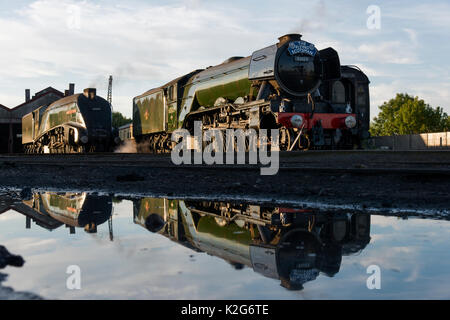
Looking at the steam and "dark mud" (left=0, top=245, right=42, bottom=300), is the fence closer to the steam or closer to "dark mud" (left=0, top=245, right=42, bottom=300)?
the steam

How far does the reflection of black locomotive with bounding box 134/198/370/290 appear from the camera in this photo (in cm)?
265

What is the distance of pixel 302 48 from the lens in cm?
1251

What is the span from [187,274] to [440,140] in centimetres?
2502

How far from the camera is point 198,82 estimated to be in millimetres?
16000

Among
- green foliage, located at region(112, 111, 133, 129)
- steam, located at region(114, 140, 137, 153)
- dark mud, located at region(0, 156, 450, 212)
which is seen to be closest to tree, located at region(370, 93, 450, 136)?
steam, located at region(114, 140, 137, 153)

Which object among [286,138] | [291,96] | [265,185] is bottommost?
[265,185]

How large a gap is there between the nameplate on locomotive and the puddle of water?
313 inches

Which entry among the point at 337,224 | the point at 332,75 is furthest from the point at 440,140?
the point at 337,224

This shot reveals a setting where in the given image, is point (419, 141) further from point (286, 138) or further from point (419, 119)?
point (419, 119)

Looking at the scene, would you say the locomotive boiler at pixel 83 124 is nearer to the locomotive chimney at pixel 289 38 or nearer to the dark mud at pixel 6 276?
the locomotive chimney at pixel 289 38

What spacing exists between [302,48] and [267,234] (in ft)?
31.8

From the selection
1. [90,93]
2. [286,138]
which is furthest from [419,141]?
[90,93]

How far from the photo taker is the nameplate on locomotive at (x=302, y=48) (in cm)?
1234

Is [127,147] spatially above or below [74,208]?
above
